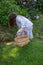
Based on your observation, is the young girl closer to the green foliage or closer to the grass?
the grass

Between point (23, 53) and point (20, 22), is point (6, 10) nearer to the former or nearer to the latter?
point (20, 22)

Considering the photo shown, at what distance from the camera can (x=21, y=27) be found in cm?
875

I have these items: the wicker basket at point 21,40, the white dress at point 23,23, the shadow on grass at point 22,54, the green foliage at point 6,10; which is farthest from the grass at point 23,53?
the green foliage at point 6,10

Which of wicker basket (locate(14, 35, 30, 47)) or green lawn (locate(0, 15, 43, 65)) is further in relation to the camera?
wicker basket (locate(14, 35, 30, 47))

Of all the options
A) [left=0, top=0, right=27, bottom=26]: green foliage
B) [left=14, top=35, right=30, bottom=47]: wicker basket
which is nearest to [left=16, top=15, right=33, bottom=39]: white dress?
[left=14, top=35, right=30, bottom=47]: wicker basket

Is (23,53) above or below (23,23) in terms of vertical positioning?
below

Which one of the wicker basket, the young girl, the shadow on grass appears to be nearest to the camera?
the shadow on grass

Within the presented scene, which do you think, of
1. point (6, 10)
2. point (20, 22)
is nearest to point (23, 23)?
point (20, 22)

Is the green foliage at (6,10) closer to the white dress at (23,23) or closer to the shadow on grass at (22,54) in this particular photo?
the white dress at (23,23)

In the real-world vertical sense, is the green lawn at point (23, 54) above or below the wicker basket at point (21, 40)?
below

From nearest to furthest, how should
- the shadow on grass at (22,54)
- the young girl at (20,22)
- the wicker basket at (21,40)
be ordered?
the shadow on grass at (22,54)
the wicker basket at (21,40)
the young girl at (20,22)

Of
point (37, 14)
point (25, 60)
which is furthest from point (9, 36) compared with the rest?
point (37, 14)

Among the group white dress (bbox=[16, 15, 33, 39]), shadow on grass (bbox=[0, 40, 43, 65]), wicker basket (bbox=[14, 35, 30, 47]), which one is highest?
white dress (bbox=[16, 15, 33, 39])

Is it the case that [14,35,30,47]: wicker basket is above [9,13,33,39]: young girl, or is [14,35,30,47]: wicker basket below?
below
